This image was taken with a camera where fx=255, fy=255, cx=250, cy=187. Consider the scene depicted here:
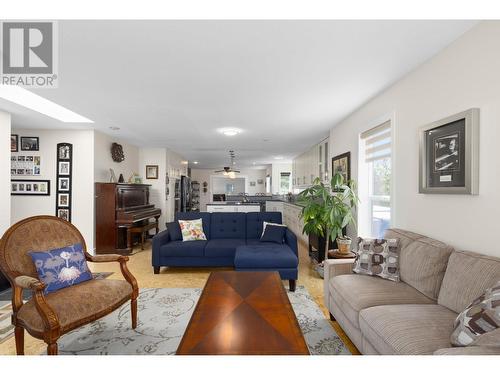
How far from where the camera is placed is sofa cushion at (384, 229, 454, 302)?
1895mm

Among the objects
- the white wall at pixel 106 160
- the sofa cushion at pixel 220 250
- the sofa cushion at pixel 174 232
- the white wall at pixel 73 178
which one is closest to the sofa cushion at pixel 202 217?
the sofa cushion at pixel 174 232

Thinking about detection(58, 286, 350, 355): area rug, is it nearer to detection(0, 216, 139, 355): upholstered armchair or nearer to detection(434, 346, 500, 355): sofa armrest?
detection(0, 216, 139, 355): upholstered armchair

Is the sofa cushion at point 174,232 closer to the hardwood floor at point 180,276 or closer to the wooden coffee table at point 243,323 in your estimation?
the hardwood floor at point 180,276

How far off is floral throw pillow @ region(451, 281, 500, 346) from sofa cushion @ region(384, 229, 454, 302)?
596 millimetres

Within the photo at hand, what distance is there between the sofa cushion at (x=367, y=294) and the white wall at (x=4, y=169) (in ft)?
14.9

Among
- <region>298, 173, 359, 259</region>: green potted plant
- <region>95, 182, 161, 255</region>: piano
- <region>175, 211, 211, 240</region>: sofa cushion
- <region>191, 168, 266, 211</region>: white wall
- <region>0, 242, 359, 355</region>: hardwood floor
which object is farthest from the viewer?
<region>191, 168, 266, 211</region>: white wall

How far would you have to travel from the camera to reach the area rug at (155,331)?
206cm

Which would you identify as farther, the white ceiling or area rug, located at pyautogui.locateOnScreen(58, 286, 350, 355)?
area rug, located at pyautogui.locateOnScreen(58, 286, 350, 355)

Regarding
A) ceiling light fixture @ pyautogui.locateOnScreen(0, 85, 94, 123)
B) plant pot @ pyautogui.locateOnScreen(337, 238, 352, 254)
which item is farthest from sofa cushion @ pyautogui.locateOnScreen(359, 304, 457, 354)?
ceiling light fixture @ pyautogui.locateOnScreen(0, 85, 94, 123)

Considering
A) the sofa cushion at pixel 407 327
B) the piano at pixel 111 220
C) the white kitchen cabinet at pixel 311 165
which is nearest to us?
the sofa cushion at pixel 407 327

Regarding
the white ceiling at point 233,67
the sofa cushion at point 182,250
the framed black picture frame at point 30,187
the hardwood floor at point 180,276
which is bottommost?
the hardwood floor at point 180,276
